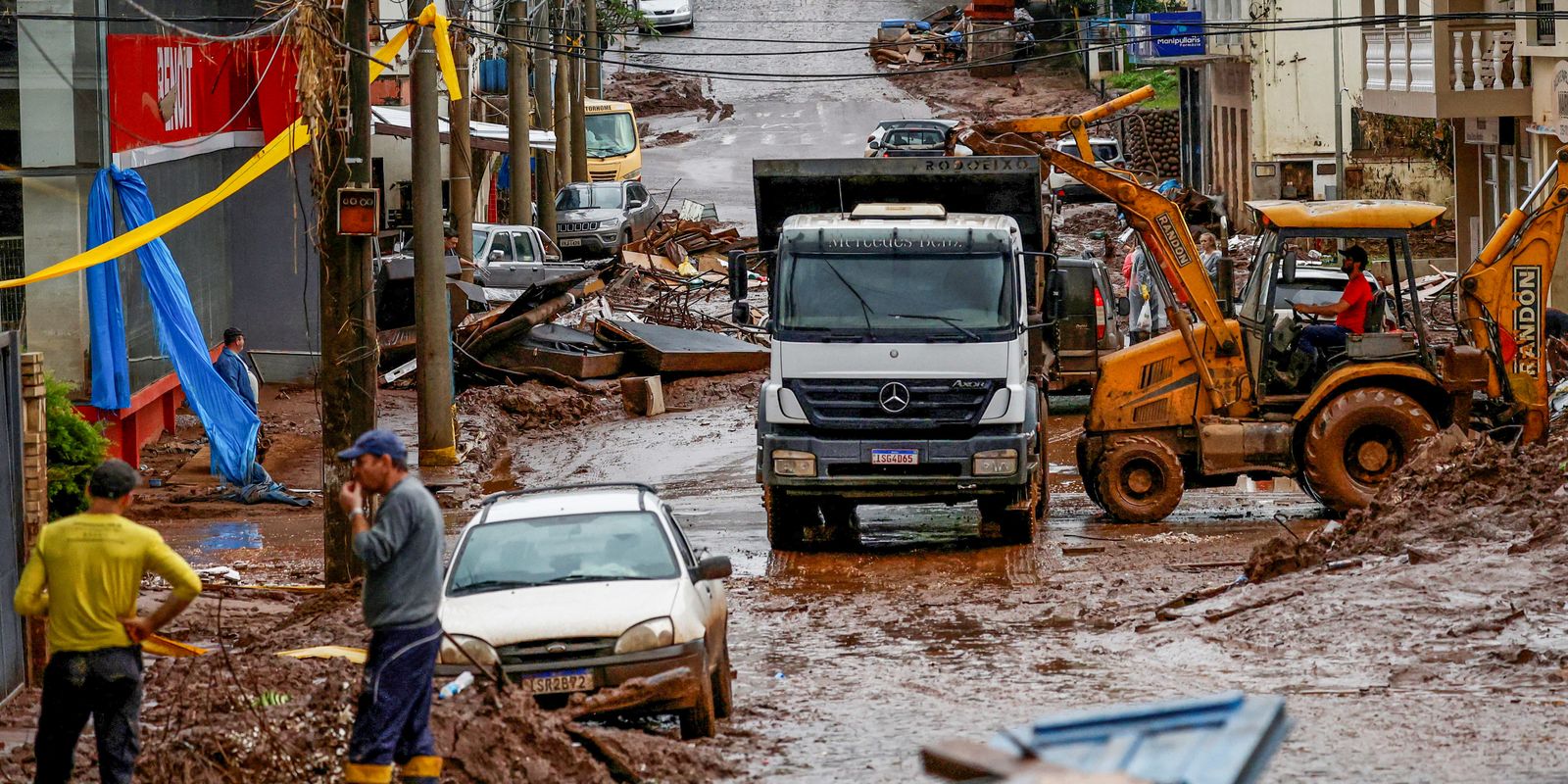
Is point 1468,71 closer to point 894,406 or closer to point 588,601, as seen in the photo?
point 894,406

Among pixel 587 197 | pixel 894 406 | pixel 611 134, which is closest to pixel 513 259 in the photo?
pixel 587 197

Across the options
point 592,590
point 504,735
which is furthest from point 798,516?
point 504,735

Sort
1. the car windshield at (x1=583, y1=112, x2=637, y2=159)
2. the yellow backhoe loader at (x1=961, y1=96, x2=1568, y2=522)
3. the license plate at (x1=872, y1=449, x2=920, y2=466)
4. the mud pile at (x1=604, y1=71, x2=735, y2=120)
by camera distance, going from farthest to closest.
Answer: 1. the mud pile at (x1=604, y1=71, x2=735, y2=120)
2. the car windshield at (x1=583, y1=112, x2=637, y2=159)
3. the yellow backhoe loader at (x1=961, y1=96, x2=1568, y2=522)
4. the license plate at (x1=872, y1=449, x2=920, y2=466)

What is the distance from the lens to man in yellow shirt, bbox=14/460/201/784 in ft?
25.7

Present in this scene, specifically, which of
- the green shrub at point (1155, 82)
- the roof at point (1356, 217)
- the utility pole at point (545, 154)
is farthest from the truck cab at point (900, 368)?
the green shrub at point (1155, 82)

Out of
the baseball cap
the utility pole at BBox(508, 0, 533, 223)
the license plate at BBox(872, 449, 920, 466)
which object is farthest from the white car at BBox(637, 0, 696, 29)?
the baseball cap

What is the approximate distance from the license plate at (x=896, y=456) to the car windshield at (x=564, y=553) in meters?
5.13

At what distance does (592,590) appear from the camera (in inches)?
396

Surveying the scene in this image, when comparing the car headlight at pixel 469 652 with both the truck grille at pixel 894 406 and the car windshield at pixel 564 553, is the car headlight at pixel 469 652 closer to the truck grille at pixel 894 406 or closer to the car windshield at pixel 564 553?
the car windshield at pixel 564 553

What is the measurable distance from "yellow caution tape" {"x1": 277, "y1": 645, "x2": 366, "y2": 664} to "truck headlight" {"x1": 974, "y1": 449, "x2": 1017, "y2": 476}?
596 centimetres

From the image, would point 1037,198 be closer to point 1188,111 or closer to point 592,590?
point 592,590

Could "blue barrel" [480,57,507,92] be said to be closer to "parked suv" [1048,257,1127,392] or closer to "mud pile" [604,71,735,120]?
"mud pile" [604,71,735,120]

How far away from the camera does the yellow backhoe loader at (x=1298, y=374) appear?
16406 millimetres

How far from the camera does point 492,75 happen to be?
160 ft
